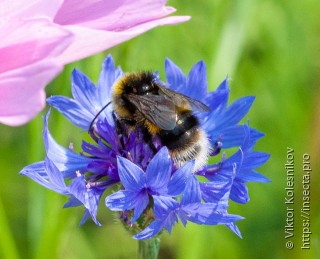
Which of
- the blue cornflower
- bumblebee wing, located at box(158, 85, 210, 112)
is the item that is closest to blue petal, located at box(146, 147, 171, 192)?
the blue cornflower

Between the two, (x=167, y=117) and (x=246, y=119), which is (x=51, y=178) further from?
(x=246, y=119)

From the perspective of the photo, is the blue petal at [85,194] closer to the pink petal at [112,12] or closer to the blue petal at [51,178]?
the blue petal at [51,178]

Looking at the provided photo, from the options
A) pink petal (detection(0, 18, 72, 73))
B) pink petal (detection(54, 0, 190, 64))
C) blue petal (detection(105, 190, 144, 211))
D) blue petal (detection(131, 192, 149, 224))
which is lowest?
blue petal (detection(131, 192, 149, 224))

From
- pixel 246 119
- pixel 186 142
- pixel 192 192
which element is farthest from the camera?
pixel 246 119

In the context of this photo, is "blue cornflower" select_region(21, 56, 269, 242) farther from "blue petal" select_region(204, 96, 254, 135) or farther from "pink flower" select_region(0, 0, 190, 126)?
"pink flower" select_region(0, 0, 190, 126)

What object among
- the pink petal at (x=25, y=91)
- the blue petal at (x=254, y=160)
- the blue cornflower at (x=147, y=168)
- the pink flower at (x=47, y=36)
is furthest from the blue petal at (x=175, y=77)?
the pink petal at (x=25, y=91)

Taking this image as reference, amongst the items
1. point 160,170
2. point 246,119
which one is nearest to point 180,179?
point 160,170
